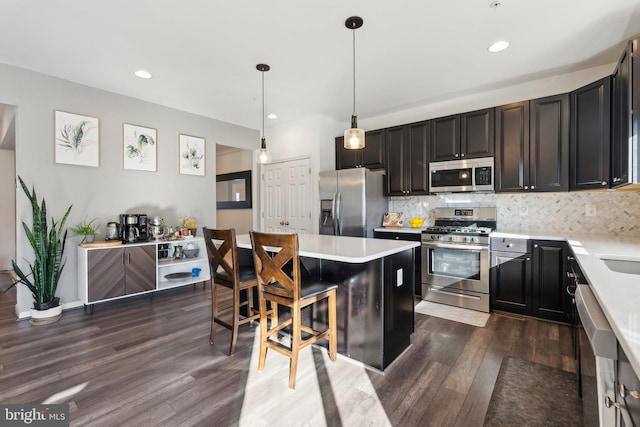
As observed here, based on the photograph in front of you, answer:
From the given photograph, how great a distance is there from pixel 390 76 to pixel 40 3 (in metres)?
3.14

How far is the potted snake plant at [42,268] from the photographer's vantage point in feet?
10.0

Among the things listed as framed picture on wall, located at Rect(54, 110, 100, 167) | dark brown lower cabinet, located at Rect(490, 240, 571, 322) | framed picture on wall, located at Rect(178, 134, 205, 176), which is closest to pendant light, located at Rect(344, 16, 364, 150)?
dark brown lower cabinet, located at Rect(490, 240, 571, 322)

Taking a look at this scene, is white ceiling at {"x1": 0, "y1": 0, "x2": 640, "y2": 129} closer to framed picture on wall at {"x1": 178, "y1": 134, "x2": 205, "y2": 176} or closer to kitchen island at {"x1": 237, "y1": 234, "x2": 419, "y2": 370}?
framed picture on wall at {"x1": 178, "y1": 134, "x2": 205, "y2": 176}

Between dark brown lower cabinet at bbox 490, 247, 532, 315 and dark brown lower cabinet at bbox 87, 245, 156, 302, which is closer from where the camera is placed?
dark brown lower cabinet at bbox 490, 247, 532, 315

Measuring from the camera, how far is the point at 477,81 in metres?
3.51

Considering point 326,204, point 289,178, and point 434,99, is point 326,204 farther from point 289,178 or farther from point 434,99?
point 434,99

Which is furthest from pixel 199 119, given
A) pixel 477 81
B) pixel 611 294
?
pixel 611 294

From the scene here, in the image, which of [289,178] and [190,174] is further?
[289,178]

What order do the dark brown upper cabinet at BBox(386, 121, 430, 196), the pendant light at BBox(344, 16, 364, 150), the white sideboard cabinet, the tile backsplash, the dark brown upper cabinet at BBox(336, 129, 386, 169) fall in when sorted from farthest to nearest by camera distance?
1. the dark brown upper cabinet at BBox(336, 129, 386, 169)
2. the dark brown upper cabinet at BBox(386, 121, 430, 196)
3. the white sideboard cabinet
4. the tile backsplash
5. the pendant light at BBox(344, 16, 364, 150)

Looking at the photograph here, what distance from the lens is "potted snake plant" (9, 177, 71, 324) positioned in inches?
120

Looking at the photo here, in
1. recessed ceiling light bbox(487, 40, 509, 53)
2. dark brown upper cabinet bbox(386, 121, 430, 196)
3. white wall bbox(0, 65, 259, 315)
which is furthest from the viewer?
dark brown upper cabinet bbox(386, 121, 430, 196)

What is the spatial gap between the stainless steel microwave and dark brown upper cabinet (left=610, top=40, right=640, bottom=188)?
1091mm

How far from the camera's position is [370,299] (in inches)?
84.4

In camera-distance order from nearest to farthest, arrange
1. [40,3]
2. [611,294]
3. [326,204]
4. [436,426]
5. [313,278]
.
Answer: [611,294] < [436,426] < [40,3] < [313,278] < [326,204]
